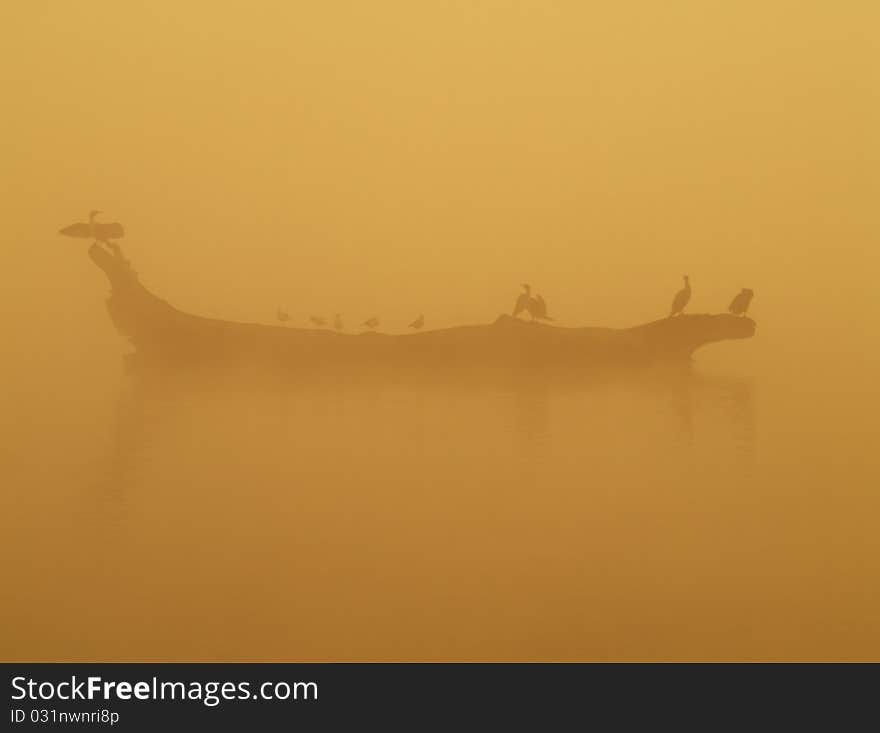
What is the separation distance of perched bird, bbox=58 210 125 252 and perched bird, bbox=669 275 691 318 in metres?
1.10

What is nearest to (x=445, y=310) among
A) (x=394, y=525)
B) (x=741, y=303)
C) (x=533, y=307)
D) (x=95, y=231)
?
(x=533, y=307)

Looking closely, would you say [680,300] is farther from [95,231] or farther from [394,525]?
[95,231]

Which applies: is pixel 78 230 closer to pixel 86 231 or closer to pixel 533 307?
pixel 86 231

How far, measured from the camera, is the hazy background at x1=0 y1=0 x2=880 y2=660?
157 cm

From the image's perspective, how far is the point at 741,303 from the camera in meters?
1.66

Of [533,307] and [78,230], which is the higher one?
[78,230]

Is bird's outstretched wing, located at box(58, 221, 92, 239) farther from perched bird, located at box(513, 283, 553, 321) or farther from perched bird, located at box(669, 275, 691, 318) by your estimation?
perched bird, located at box(669, 275, 691, 318)

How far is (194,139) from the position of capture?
65.6 inches

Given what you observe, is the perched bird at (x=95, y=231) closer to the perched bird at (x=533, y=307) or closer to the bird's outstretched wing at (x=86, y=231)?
the bird's outstretched wing at (x=86, y=231)

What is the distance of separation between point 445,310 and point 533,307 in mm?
176

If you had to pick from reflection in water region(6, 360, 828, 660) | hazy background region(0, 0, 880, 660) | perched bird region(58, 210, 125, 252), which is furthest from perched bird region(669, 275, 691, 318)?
perched bird region(58, 210, 125, 252)

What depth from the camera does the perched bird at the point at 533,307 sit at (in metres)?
1.67

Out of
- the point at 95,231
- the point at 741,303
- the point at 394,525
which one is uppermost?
the point at 95,231
